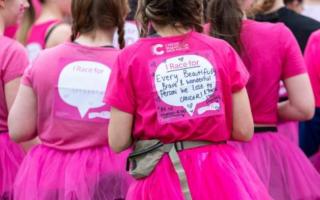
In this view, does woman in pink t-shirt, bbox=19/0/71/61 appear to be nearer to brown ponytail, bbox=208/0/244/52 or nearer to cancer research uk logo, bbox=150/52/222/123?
brown ponytail, bbox=208/0/244/52

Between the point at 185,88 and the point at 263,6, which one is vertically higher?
the point at 263,6

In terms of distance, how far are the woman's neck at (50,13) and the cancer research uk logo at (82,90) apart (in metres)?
2.44

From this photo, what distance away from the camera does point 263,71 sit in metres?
3.62

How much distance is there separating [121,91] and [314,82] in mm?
1587

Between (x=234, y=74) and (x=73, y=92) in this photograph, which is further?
(x=73, y=92)

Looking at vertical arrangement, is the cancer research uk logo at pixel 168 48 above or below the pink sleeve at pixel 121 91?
above

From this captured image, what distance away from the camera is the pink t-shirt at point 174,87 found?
287cm

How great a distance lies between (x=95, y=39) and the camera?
341 cm

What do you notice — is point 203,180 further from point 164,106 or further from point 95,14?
point 95,14

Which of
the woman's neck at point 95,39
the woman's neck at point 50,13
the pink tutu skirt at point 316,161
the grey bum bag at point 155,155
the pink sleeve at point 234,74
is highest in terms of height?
the woman's neck at point 50,13

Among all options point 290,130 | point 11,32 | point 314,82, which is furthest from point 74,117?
point 11,32

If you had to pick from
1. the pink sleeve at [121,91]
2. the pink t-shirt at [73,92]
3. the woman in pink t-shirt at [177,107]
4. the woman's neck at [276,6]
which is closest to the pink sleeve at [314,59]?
the woman's neck at [276,6]

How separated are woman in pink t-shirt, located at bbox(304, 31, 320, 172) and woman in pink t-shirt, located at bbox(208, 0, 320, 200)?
16.1 inches

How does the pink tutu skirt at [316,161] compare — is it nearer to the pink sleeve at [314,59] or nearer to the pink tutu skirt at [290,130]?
the pink tutu skirt at [290,130]
